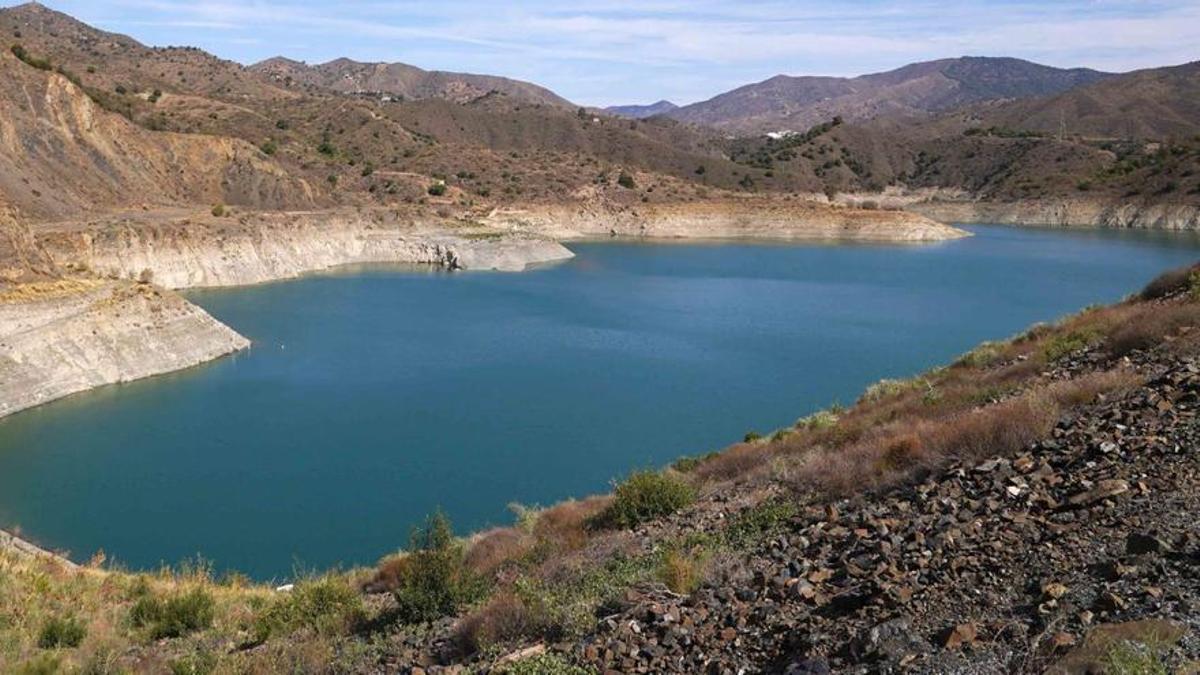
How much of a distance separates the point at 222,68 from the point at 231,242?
71434 millimetres

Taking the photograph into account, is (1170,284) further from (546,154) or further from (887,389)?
(546,154)

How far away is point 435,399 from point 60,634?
1904 cm

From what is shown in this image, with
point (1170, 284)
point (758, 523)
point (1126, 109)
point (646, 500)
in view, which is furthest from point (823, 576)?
point (1126, 109)

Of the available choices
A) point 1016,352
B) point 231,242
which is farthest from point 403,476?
point 231,242

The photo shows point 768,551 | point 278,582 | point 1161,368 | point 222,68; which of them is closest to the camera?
point 768,551

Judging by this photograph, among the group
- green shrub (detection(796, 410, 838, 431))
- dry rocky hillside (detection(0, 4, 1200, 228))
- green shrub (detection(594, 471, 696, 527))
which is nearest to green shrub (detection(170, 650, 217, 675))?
green shrub (detection(594, 471, 696, 527))

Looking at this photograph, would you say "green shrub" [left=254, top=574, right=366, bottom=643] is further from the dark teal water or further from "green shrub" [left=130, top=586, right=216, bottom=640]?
the dark teal water

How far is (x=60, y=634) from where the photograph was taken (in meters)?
9.37

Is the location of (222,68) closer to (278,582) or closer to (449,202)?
(449,202)

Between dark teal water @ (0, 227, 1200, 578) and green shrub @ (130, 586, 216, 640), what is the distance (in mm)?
6173

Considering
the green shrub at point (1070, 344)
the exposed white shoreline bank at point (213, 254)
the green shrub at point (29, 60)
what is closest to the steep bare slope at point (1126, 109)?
the exposed white shoreline bank at point (213, 254)

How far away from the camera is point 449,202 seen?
75812 mm

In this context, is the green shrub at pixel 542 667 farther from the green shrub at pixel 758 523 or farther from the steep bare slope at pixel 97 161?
the steep bare slope at pixel 97 161

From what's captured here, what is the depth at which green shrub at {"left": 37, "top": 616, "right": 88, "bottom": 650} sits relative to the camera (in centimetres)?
927
